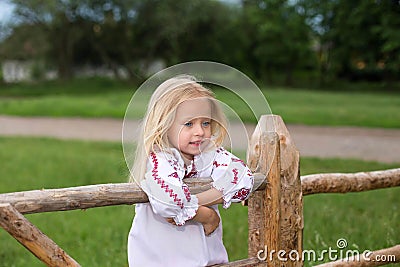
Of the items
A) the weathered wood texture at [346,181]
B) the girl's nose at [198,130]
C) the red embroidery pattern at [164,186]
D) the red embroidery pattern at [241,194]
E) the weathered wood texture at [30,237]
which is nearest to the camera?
the weathered wood texture at [30,237]

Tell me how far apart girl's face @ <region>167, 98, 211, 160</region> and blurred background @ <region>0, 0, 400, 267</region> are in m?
0.18

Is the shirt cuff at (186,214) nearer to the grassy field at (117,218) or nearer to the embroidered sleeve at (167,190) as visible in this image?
the embroidered sleeve at (167,190)

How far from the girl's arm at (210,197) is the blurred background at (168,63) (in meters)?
0.29

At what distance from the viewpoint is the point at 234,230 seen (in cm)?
627

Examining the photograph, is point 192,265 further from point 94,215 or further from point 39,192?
point 94,215

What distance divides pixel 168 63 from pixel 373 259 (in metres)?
28.1

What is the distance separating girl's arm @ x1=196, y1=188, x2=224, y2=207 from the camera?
9.53 ft

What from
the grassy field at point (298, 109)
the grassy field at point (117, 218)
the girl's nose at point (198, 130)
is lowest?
the grassy field at point (298, 109)

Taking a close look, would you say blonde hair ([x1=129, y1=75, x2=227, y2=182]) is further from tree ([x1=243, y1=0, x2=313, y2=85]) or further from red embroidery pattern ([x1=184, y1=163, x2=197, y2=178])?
tree ([x1=243, y1=0, x2=313, y2=85])

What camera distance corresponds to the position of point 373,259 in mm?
3963

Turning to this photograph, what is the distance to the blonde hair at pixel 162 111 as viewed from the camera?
110 inches

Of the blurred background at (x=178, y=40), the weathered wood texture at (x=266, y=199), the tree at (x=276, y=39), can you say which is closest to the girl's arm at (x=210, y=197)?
the weathered wood texture at (x=266, y=199)

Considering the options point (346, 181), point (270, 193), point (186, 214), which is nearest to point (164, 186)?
point (186, 214)

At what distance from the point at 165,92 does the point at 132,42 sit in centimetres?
2735
